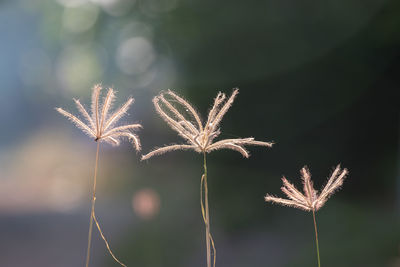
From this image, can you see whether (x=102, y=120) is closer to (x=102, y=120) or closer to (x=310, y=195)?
(x=102, y=120)

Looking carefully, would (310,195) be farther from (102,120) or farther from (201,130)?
(102,120)

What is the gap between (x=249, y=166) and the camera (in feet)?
16.7

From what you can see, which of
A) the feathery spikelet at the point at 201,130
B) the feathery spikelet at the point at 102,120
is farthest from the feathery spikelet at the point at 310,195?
the feathery spikelet at the point at 102,120

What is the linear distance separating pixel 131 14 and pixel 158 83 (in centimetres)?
151

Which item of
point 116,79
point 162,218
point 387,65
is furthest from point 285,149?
point 116,79

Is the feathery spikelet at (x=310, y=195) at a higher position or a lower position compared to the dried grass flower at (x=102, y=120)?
lower

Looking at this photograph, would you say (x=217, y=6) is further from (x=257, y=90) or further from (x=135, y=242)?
(x=135, y=242)

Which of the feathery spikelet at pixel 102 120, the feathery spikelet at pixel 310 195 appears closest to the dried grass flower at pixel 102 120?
the feathery spikelet at pixel 102 120

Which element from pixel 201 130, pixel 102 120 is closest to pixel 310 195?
pixel 201 130

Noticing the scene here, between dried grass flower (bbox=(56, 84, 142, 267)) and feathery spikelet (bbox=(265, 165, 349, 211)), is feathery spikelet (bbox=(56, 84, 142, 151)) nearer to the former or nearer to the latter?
dried grass flower (bbox=(56, 84, 142, 267))

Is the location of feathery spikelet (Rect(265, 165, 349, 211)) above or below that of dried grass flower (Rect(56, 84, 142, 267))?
below

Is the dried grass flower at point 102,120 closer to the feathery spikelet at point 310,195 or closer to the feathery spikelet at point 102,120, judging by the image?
the feathery spikelet at point 102,120

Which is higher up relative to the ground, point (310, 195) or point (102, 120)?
point (102, 120)

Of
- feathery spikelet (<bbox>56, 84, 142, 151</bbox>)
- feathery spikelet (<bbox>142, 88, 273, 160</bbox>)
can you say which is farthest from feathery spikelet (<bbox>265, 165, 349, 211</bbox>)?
feathery spikelet (<bbox>56, 84, 142, 151</bbox>)
